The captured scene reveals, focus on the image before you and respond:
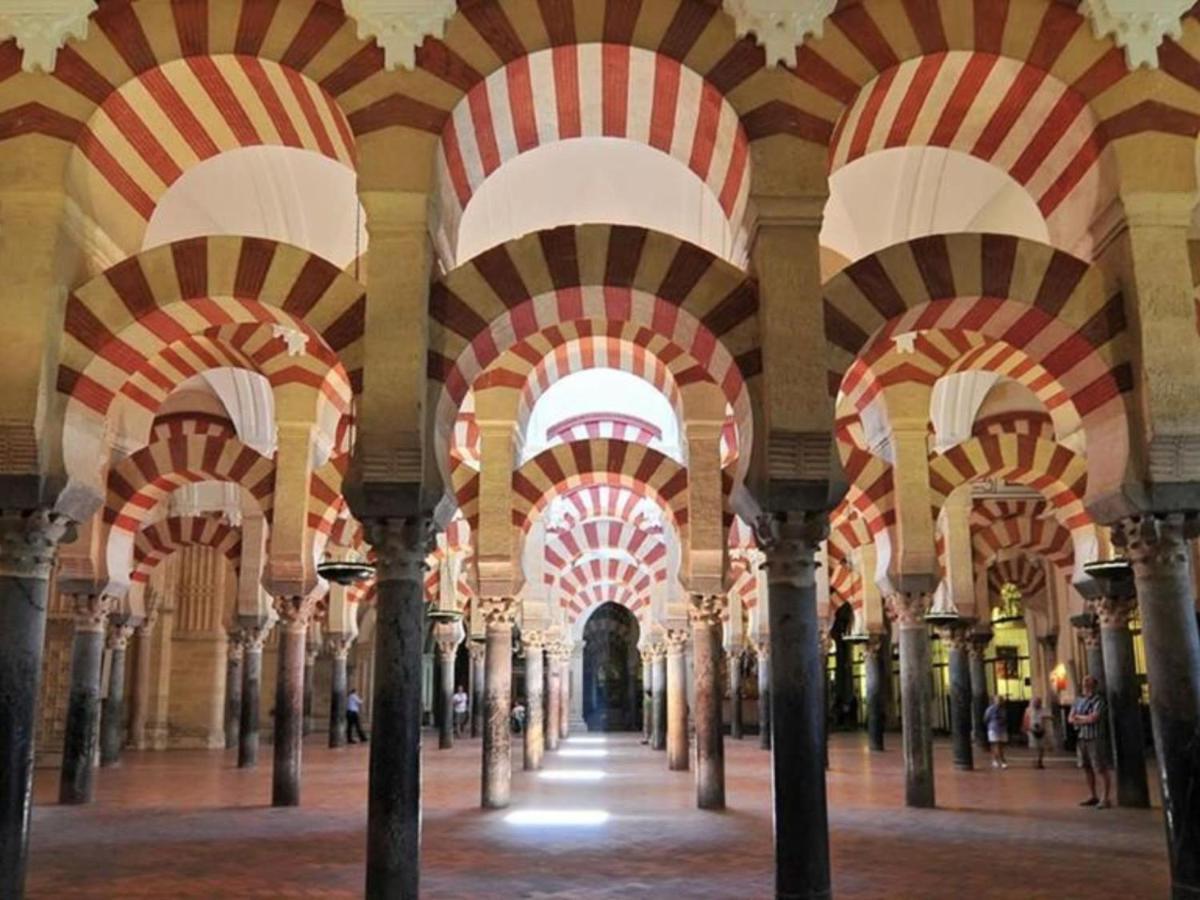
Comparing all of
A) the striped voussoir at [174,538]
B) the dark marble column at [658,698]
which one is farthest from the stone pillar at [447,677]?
the striped voussoir at [174,538]

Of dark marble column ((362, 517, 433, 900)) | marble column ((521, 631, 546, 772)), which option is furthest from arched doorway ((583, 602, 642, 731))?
dark marble column ((362, 517, 433, 900))

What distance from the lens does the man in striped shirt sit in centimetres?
936

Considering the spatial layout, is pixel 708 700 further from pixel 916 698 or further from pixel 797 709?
pixel 797 709

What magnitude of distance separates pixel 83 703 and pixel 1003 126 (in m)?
8.55

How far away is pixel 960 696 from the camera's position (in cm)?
1341

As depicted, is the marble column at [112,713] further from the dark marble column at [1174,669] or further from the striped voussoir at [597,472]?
the dark marble column at [1174,669]

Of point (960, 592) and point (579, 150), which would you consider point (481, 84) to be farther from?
point (960, 592)

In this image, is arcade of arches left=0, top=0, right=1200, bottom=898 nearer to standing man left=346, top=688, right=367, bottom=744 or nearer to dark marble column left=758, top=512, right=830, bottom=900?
dark marble column left=758, top=512, right=830, bottom=900

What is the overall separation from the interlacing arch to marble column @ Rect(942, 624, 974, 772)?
783 centimetres

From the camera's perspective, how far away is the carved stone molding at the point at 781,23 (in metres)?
6.29

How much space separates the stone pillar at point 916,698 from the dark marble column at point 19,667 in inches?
254

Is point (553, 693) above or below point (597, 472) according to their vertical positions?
below

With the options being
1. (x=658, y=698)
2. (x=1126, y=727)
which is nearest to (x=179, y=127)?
(x=1126, y=727)

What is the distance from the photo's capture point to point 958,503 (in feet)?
40.6
